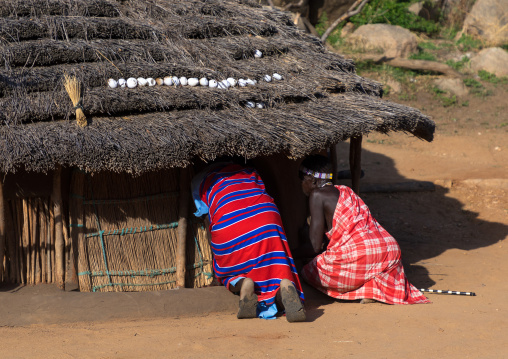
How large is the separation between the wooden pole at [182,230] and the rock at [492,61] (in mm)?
12252

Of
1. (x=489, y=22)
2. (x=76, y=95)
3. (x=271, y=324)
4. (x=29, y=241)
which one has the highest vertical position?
(x=489, y=22)

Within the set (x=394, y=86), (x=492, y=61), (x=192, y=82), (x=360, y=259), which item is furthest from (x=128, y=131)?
(x=492, y=61)

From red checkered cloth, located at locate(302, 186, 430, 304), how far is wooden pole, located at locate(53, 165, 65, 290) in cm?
225

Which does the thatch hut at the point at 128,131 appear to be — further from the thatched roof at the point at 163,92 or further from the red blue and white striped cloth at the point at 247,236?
the red blue and white striped cloth at the point at 247,236

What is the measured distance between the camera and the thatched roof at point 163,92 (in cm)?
450

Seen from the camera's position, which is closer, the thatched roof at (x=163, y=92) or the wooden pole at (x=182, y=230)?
the thatched roof at (x=163, y=92)

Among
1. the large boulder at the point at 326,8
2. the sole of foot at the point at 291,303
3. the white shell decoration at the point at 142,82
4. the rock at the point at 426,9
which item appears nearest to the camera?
the sole of foot at the point at 291,303

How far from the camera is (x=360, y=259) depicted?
491 centimetres

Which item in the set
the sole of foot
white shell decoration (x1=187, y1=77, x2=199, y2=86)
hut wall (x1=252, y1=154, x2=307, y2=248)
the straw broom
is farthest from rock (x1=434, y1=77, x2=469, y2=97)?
the straw broom

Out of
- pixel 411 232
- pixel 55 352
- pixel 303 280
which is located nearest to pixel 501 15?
pixel 411 232

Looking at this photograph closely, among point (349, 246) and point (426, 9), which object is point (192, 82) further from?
point (426, 9)

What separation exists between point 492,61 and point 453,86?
6.19 feet

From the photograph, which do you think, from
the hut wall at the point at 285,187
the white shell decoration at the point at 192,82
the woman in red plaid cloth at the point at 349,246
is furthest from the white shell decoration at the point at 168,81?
the woman in red plaid cloth at the point at 349,246

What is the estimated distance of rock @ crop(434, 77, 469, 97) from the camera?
14156 millimetres
